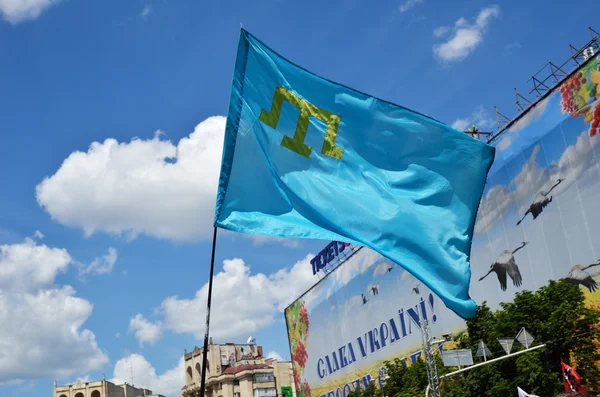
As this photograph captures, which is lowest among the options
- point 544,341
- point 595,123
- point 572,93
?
point 544,341

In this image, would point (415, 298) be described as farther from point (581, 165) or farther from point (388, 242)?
point (388, 242)

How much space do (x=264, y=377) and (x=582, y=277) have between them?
60819mm

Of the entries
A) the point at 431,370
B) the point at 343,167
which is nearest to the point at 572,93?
the point at 431,370

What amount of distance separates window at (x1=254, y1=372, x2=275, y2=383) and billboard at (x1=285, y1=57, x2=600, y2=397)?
1450 inches

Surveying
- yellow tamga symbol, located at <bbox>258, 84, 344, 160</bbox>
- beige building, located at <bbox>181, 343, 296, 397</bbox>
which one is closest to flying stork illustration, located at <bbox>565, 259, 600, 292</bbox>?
yellow tamga symbol, located at <bbox>258, 84, 344, 160</bbox>

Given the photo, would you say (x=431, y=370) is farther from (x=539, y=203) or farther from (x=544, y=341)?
(x=539, y=203)

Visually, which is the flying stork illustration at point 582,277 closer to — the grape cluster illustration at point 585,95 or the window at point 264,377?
the grape cluster illustration at point 585,95

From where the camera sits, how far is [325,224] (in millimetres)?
9375

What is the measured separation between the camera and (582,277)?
32.1 m

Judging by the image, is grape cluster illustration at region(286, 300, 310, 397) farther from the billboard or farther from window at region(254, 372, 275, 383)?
window at region(254, 372, 275, 383)

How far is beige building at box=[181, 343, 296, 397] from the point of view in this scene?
87.2 m

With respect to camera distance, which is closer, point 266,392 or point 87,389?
point 266,392

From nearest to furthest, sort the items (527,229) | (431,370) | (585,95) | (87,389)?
(431,370) < (585,95) < (527,229) < (87,389)

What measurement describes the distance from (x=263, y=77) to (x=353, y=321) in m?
46.1
